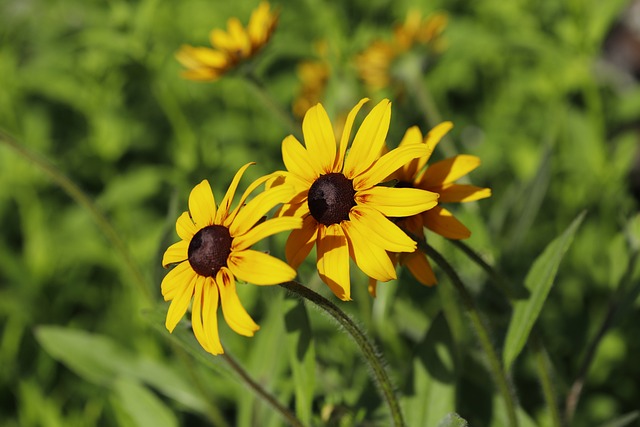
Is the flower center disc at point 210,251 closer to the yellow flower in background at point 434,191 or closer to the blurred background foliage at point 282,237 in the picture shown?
the yellow flower in background at point 434,191

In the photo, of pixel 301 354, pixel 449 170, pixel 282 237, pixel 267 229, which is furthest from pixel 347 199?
pixel 282 237

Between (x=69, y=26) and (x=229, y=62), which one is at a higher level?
(x=69, y=26)

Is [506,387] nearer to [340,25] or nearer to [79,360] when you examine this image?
[79,360]

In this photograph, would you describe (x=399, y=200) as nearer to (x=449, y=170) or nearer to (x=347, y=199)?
(x=347, y=199)

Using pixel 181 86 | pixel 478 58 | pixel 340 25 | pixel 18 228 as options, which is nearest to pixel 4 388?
pixel 18 228

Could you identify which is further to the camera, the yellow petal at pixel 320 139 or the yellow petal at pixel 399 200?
the yellow petal at pixel 320 139

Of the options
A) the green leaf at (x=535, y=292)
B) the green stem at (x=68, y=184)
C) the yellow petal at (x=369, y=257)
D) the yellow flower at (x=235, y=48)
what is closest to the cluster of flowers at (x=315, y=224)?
the yellow petal at (x=369, y=257)
